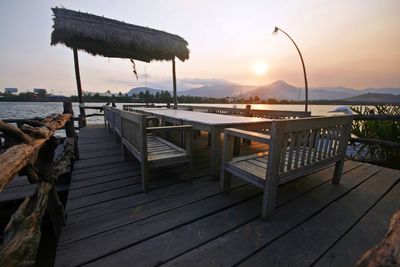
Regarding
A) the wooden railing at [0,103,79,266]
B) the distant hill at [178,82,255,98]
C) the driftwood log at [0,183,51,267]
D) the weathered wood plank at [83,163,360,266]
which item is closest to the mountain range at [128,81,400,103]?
the distant hill at [178,82,255,98]

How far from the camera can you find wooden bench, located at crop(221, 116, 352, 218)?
54.1 inches

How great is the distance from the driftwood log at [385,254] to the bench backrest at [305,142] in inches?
38.5

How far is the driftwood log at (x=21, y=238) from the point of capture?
0.67m

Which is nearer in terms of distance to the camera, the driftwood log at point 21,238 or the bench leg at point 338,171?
the driftwood log at point 21,238

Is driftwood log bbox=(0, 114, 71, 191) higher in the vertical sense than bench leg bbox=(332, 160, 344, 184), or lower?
higher

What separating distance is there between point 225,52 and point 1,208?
9.16 meters

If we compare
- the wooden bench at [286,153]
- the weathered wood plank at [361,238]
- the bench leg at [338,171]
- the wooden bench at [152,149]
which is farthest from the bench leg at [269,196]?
the bench leg at [338,171]

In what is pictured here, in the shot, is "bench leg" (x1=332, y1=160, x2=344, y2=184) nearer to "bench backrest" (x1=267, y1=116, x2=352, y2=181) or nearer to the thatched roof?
"bench backrest" (x1=267, y1=116, x2=352, y2=181)

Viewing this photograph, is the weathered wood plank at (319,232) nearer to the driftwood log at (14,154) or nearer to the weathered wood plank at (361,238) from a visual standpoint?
the weathered wood plank at (361,238)

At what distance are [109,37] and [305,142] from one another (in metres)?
6.71

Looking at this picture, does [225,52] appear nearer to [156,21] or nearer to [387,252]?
[156,21]

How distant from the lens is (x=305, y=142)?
154cm

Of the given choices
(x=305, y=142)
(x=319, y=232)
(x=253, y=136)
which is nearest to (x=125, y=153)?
(x=253, y=136)

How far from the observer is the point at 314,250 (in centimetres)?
118
